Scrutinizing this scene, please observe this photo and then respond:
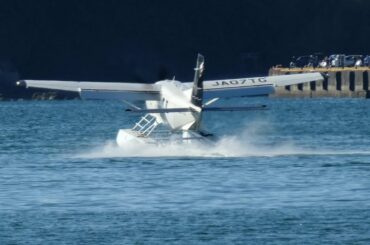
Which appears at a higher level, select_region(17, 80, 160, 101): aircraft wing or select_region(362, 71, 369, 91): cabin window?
select_region(17, 80, 160, 101): aircraft wing

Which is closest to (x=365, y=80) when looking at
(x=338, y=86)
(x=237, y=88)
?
(x=338, y=86)

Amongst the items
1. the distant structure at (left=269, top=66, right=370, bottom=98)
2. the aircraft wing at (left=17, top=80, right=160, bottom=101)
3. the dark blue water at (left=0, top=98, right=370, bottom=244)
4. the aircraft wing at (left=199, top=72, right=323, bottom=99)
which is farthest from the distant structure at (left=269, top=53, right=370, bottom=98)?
the aircraft wing at (left=17, top=80, right=160, bottom=101)

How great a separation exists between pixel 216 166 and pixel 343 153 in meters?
7.13

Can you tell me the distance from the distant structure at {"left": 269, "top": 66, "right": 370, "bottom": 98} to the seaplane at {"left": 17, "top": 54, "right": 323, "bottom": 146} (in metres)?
70.9

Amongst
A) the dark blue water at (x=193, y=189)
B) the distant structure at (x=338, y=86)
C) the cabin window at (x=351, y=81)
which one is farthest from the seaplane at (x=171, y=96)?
the cabin window at (x=351, y=81)

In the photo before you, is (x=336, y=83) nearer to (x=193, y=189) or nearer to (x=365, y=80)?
(x=365, y=80)

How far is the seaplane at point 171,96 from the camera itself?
61156 mm

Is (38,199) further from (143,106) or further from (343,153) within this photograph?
(143,106)

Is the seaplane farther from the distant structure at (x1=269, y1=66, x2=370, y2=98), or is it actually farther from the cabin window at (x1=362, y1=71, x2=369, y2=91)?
the cabin window at (x1=362, y1=71, x2=369, y2=91)

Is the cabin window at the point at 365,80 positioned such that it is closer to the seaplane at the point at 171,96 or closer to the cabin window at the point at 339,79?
the cabin window at the point at 339,79

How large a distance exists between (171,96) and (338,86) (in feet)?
260

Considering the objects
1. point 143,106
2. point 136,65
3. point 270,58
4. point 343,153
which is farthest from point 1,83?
point 343,153

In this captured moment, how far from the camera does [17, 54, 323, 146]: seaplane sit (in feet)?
201

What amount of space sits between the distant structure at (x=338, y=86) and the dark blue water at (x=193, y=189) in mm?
61903
